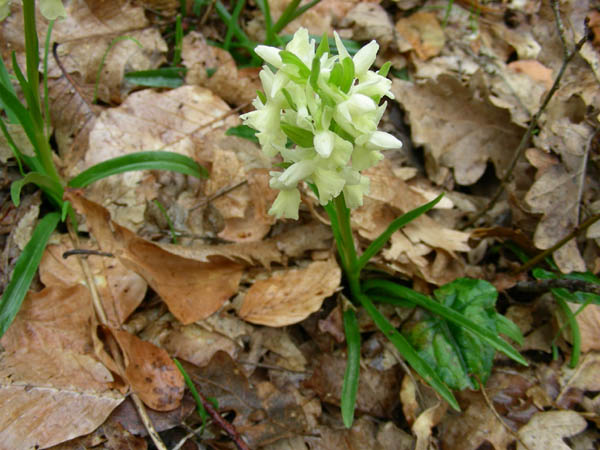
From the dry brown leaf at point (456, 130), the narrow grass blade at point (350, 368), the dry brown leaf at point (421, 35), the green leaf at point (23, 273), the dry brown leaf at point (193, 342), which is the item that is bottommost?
the dry brown leaf at point (193, 342)

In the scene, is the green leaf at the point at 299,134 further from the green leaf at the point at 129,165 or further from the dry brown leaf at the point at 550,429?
the dry brown leaf at the point at 550,429

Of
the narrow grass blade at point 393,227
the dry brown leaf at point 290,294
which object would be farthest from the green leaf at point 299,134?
the dry brown leaf at point 290,294

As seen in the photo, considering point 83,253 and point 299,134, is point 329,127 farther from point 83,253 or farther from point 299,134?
point 83,253

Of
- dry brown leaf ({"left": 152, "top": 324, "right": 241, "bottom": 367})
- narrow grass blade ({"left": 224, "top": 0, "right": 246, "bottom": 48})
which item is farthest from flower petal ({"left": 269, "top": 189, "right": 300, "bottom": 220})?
narrow grass blade ({"left": 224, "top": 0, "right": 246, "bottom": 48})

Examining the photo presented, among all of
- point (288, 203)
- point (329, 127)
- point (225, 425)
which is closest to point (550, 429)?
point (225, 425)

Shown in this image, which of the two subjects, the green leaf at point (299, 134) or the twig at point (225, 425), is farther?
the twig at point (225, 425)
